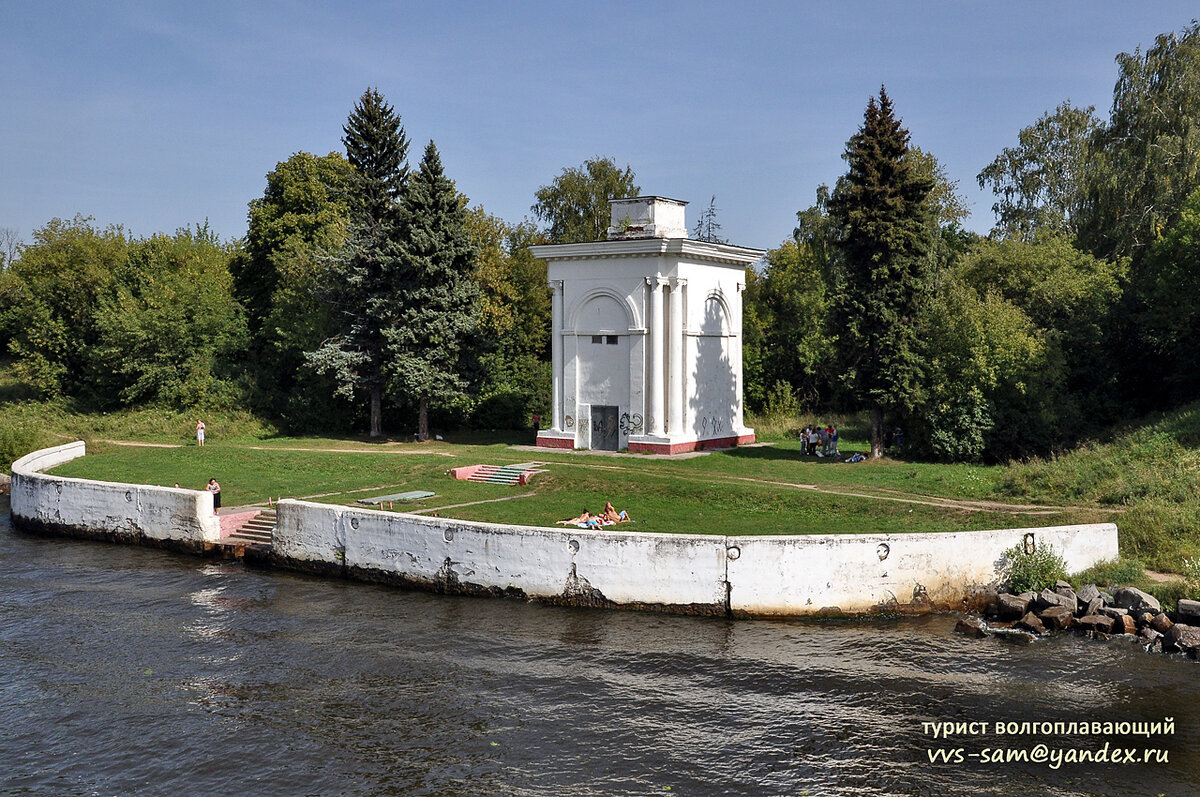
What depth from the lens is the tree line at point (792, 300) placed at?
35.3 metres

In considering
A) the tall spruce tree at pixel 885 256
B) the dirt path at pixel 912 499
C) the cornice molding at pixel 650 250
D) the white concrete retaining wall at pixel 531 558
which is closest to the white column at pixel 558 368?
the cornice molding at pixel 650 250

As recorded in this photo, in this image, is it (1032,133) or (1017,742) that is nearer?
(1017,742)

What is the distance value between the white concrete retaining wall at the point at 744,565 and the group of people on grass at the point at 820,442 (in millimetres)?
14394

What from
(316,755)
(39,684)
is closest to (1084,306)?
(316,755)

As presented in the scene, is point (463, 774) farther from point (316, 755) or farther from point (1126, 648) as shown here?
point (1126, 648)

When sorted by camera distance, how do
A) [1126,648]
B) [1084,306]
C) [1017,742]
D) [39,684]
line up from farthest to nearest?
[1084,306] < [1126,648] < [39,684] < [1017,742]

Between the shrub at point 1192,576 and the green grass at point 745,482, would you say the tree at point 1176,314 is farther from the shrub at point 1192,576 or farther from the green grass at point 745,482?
the shrub at point 1192,576

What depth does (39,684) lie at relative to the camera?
18.3 metres

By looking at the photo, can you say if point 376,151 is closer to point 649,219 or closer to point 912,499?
point 649,219

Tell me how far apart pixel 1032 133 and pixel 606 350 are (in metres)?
30.2

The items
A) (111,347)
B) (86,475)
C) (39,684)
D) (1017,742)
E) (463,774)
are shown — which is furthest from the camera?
(111,347)

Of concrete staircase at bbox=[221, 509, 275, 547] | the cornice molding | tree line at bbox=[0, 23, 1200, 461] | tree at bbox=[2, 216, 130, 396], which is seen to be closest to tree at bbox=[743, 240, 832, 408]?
tree line at bbox=[0, 23, 1200, 461]

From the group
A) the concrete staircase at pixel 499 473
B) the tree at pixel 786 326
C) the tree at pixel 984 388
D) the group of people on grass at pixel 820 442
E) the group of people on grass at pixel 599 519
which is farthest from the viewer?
the tree at pixel 786 326

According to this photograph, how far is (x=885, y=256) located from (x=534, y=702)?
2374 cm
